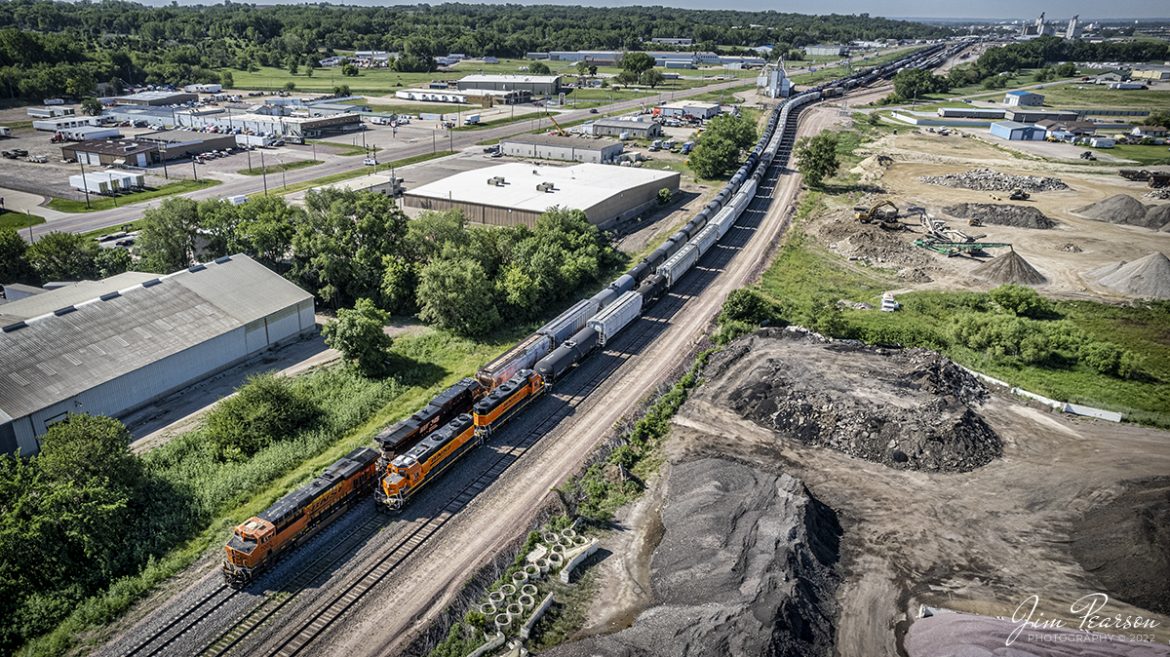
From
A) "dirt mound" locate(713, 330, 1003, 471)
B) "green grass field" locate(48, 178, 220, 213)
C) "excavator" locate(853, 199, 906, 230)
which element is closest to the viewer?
"dirt mound" locate(713, 330, 1003, 471)

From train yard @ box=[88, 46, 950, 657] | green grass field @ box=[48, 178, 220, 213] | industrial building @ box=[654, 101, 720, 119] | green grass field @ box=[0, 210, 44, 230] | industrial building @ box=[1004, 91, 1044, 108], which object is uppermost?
industrial building @ box=[1004, 91, 1044, 108]

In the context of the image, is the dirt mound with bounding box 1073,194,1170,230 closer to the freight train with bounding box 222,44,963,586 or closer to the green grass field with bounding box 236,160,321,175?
the freight train with bounding box 222,44,963,586

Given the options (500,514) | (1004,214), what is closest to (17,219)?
(500,514)

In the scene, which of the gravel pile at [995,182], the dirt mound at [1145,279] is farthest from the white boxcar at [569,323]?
the gravel pile at [995,182]

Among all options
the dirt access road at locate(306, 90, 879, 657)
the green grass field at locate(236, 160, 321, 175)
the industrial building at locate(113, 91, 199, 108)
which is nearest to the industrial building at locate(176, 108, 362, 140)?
the green grass field at locate(236, 160, 321, 175)

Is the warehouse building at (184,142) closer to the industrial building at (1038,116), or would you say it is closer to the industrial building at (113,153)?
the industrial building at (113,153)

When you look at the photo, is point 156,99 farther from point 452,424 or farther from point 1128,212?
point 1128,212
